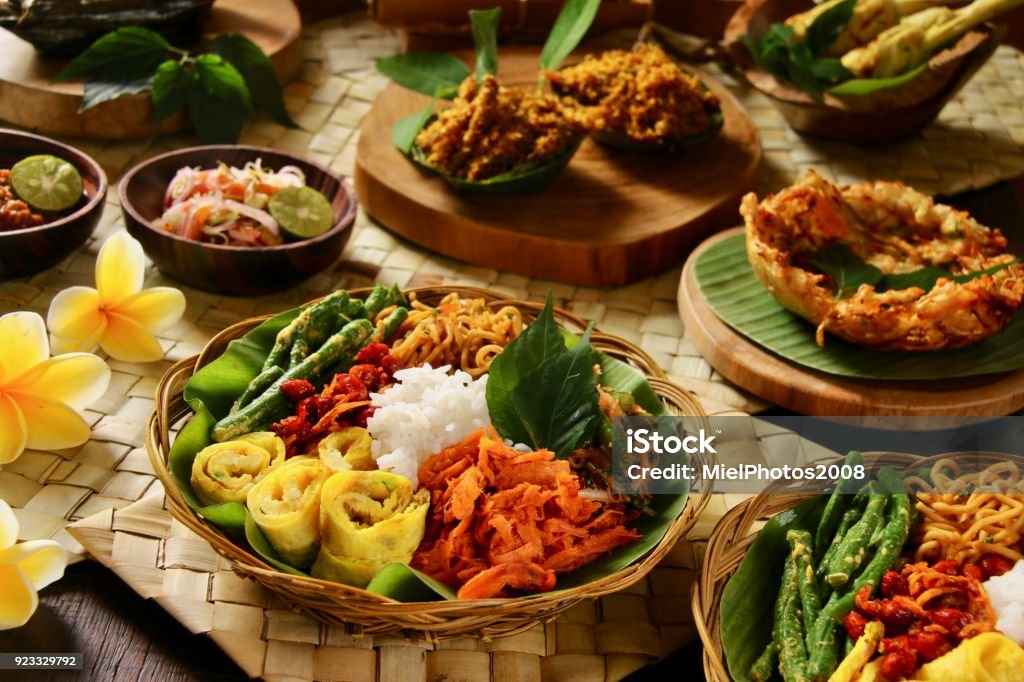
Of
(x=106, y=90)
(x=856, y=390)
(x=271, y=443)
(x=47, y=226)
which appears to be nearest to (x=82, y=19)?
(x=106, y=90)

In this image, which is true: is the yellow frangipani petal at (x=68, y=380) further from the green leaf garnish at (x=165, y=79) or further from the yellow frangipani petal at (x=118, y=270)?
the green leaf garnish at (x=165, y=79)

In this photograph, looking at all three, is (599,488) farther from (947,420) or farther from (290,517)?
(947,420)

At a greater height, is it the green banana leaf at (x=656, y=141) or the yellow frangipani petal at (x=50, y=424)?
the yellow frangipani petal at (x=50, y=424)

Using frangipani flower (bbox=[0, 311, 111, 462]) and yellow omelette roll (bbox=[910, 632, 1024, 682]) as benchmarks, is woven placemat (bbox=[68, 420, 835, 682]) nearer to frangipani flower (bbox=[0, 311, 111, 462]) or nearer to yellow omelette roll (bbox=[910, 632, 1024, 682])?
frangipani flower (bbox=[0, 311, 111, 462])

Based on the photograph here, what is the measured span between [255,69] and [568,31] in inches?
48.2

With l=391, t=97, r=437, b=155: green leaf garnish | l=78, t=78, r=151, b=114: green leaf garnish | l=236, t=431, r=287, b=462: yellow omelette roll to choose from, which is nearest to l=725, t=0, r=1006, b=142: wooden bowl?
l=391, t=97, r=437, b=155: green leaf garnish

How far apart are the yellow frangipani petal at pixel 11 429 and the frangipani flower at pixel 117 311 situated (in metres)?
0.34

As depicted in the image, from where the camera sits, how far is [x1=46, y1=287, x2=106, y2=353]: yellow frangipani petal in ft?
8.89

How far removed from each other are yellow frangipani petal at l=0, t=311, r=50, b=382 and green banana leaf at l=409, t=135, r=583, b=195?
1.56m

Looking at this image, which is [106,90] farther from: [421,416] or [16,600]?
[16,600]

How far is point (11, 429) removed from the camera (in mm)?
2434

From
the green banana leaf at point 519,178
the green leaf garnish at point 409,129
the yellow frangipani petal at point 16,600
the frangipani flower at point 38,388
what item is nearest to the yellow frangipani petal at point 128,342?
the frangipani flower at point 38,388

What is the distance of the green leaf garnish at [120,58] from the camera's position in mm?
3760

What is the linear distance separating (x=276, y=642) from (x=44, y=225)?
1.51 meters
